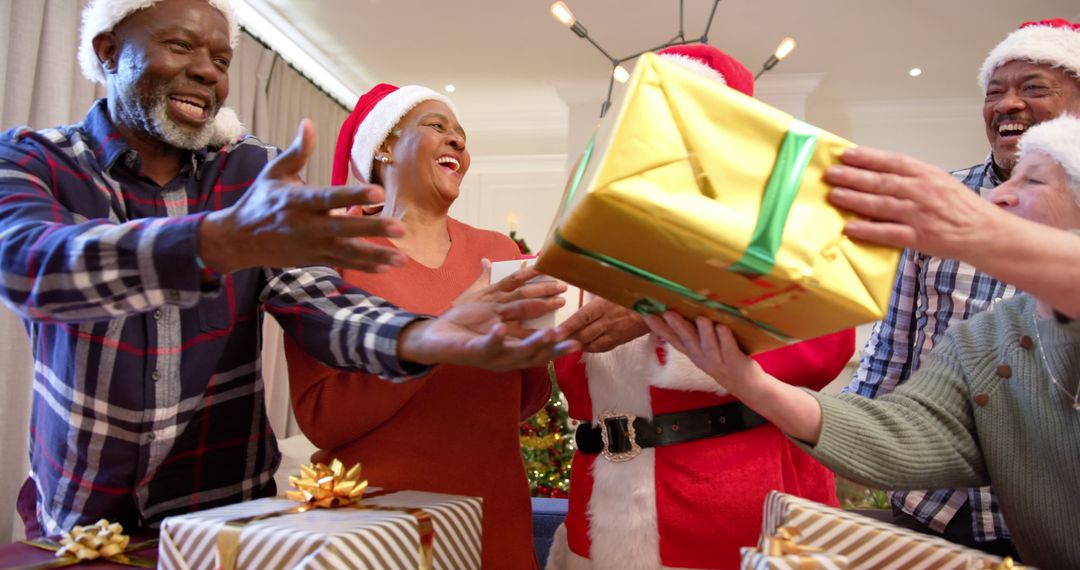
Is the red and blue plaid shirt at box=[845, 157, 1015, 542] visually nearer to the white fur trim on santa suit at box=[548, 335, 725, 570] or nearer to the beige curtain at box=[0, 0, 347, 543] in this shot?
the white fur trim on santa suit at box=[548, 335, 725, 570]

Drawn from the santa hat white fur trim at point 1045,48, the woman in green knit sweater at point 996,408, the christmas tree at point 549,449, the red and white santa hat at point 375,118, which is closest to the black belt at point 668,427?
the woman in green knit sweater at point 996,408

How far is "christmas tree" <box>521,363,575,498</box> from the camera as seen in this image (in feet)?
13.0

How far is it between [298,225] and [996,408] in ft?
3.07

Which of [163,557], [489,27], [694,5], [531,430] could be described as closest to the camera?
[163,557]

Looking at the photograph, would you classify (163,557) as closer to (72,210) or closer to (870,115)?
(72,210)

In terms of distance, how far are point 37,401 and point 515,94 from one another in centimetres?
590

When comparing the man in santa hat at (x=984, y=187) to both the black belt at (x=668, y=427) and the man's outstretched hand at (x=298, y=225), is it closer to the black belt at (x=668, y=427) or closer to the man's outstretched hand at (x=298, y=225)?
the black belt at (x=668, y=427)

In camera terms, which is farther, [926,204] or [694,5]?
[694,5]

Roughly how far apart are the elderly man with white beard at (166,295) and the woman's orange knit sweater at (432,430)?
0.08 m

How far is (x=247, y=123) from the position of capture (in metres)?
5.50

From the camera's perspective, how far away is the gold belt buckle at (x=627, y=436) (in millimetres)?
1259

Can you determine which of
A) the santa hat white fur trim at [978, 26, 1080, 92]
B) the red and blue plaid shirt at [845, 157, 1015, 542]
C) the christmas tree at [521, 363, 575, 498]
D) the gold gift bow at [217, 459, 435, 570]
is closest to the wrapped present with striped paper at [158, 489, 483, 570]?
the gold gift bow at [217, 459, 435, 570]

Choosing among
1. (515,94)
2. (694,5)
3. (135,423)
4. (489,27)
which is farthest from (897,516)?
(515,94)

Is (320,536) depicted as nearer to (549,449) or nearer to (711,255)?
(711,255)
